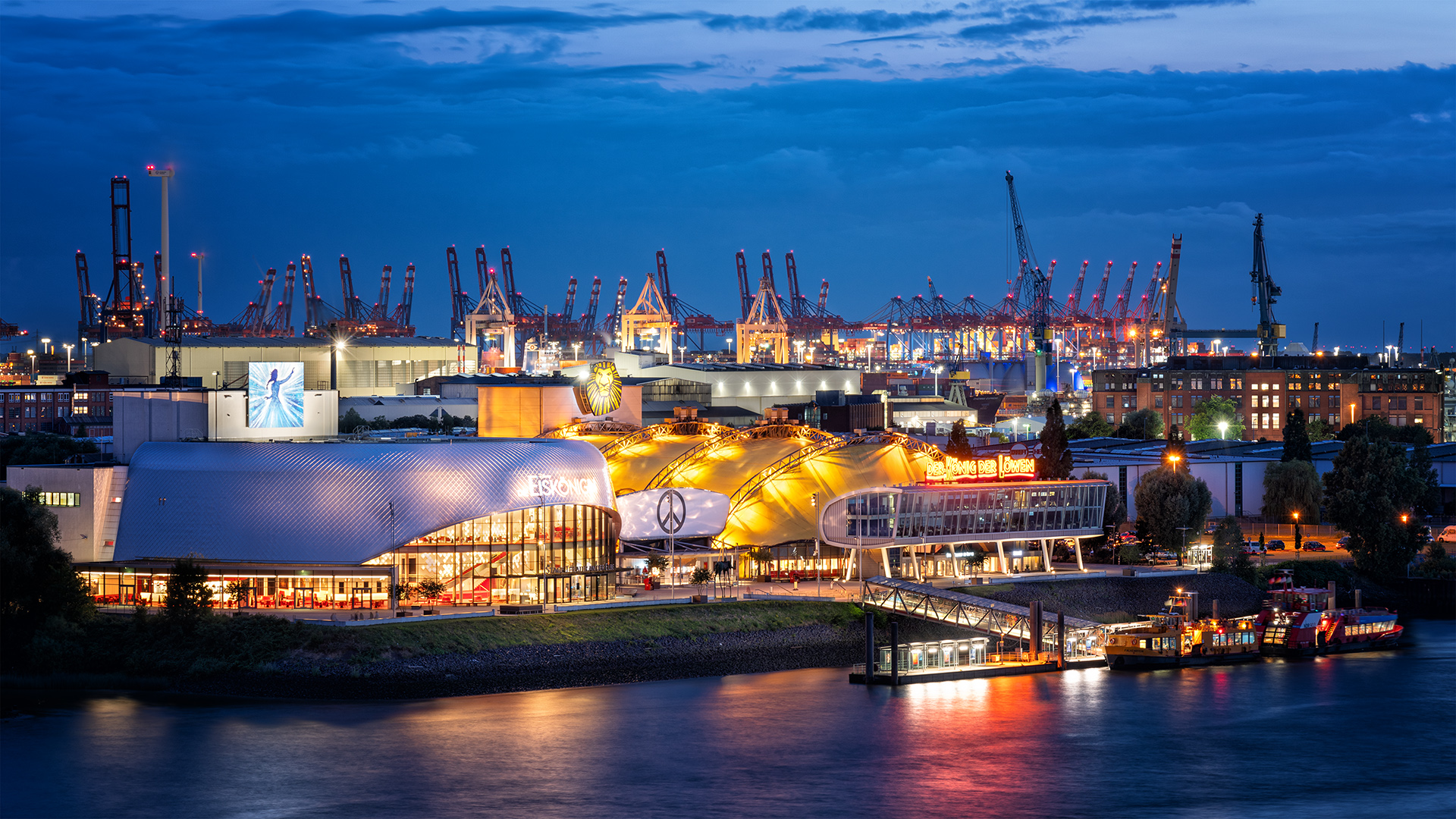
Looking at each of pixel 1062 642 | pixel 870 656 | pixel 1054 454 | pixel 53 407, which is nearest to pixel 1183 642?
pixel 1062 642

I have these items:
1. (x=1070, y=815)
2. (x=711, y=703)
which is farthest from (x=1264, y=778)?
(x=711, y=703)

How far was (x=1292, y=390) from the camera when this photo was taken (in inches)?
4754

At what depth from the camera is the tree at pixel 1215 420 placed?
11573 cm

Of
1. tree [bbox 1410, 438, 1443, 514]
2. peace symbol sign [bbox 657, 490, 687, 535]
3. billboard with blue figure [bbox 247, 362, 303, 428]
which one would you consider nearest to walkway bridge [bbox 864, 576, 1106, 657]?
peace symbol sign [bbox 657, 490, 687, 535]

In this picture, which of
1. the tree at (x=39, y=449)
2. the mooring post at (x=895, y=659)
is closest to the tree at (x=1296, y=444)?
the mooring post at (x=895, y=659)

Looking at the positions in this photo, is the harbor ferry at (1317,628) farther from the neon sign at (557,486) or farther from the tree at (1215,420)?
the tree at (1215,420)

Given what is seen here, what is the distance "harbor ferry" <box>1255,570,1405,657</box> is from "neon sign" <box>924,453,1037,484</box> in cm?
920

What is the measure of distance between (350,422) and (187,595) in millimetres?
46630

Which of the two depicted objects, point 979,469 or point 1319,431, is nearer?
point 979,469

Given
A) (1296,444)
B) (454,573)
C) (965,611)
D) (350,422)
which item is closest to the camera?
(454,573)

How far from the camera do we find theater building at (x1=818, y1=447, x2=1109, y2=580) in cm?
5709

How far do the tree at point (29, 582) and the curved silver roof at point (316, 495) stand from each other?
338 cm

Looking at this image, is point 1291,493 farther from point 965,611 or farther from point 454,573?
point 454,573

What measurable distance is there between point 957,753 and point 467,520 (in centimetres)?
1728
